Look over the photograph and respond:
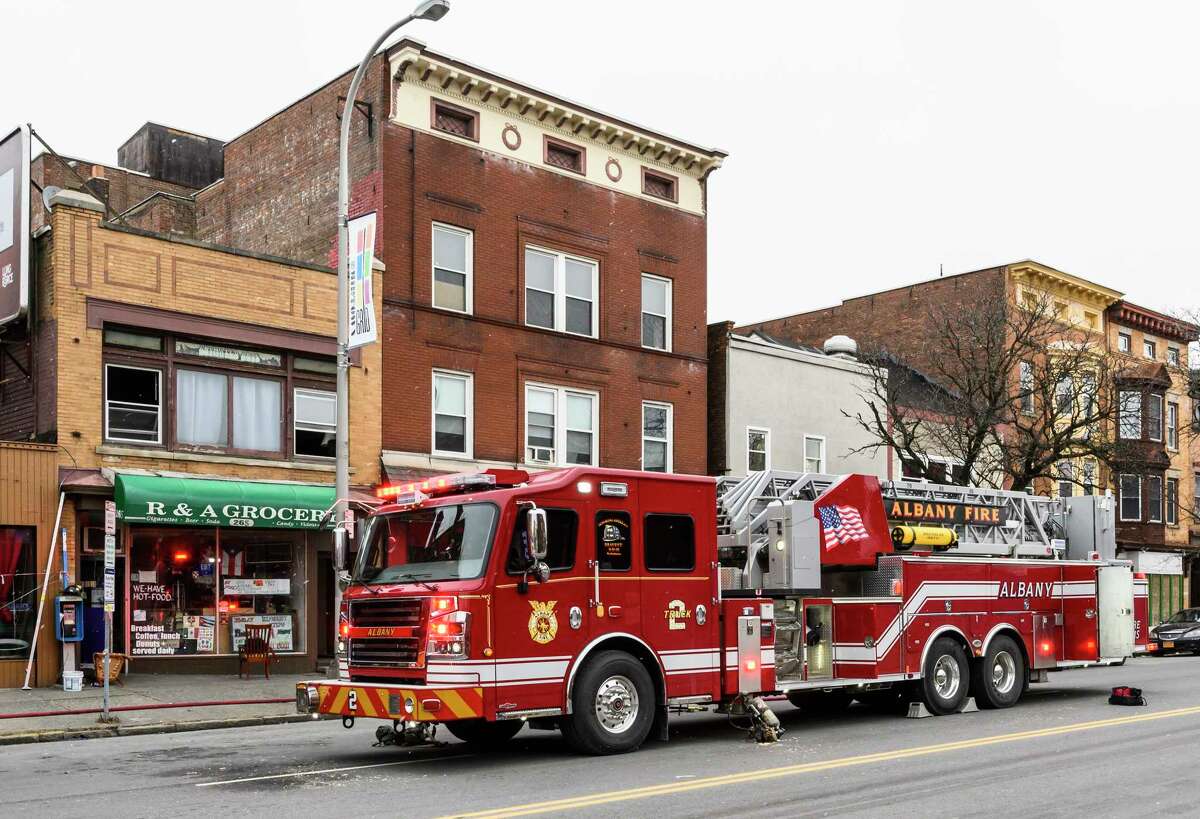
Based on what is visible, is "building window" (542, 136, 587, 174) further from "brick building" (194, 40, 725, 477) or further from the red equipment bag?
the red equipment bag

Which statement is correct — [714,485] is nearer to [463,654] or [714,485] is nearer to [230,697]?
[463,654]

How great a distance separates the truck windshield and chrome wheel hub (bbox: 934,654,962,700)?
6.66 metres

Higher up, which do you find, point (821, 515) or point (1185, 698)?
point (821, 515)

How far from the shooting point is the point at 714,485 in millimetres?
13273

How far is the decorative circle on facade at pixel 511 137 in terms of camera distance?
88.1 feet

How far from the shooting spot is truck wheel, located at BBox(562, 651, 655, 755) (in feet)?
38.3

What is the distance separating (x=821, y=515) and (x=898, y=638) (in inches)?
71.2

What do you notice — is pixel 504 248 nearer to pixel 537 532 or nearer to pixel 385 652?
pixel 385 652

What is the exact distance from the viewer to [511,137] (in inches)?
1064

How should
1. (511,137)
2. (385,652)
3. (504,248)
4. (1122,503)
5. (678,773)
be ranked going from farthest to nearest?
(1122,503)
(511,137)
(504,248)
(385,652)
(678,773)

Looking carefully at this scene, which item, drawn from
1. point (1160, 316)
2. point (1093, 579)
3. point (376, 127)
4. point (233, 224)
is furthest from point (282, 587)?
point (1160, 316)

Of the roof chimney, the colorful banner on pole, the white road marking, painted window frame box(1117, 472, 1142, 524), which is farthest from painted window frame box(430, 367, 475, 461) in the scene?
painted window frame box(1117, 472, 1142, 524)

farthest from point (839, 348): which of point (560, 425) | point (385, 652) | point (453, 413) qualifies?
point (385, 652)

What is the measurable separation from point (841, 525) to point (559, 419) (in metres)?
13.4
